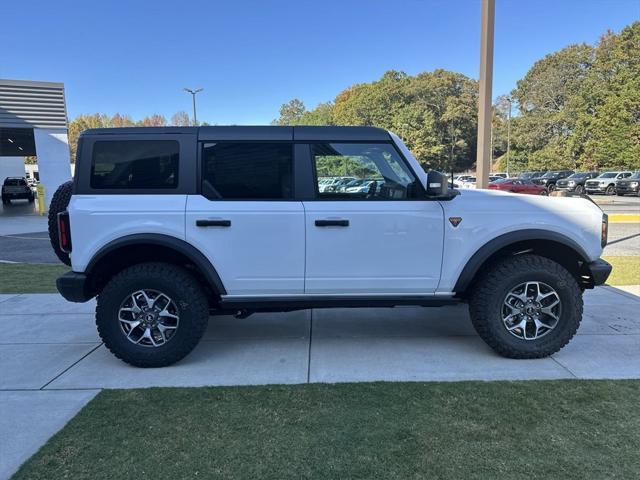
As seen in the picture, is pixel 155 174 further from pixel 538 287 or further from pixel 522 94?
pixel 522 94

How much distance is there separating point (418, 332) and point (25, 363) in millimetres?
3713

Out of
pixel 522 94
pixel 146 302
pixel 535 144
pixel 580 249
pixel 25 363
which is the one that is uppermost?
pixel 522 94

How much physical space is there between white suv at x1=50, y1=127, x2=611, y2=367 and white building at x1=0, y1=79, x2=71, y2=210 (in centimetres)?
2042

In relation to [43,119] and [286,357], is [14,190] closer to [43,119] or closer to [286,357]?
[43,119]

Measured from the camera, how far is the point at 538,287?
4.10 metres

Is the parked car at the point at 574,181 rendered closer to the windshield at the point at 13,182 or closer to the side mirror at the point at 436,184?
the side mirror at the point at 436,184

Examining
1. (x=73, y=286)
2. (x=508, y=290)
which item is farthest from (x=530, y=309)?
(x=73, y=286)

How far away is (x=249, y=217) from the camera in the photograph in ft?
13.0

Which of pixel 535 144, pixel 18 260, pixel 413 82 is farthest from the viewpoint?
pixel 413 82

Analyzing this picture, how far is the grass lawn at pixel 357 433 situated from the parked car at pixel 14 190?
3136cm

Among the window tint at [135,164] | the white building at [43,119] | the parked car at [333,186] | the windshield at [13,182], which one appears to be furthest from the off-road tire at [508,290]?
the windshield at [13,182]

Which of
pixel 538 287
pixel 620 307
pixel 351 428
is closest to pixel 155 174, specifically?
pixel 351 428

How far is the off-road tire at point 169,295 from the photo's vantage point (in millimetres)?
3982

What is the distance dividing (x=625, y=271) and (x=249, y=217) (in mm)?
6599
